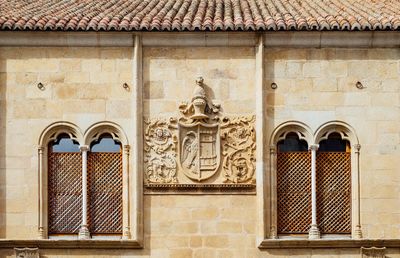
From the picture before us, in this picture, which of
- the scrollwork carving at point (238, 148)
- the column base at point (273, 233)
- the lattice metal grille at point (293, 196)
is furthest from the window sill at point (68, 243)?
the lattice metal grille at point (293, 196)

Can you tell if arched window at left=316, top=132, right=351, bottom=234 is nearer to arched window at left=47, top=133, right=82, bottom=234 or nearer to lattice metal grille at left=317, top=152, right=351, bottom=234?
lattice metal grille at left=317, top=152, right=351, bottom=234

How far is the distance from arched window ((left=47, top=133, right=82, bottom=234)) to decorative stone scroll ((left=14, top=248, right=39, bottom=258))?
0.58m

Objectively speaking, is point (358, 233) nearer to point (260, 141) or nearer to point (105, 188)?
point (260, 141)

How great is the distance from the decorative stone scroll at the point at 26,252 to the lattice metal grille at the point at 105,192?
1.10 meters

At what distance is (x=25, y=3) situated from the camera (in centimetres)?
2752

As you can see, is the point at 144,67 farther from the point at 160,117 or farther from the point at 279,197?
the point at 279,197

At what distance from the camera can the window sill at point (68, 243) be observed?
82.0ft

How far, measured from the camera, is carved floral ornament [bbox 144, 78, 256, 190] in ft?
82.9

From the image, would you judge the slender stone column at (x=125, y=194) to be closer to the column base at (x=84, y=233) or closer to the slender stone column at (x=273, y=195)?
the column base at (x=84, y=233)

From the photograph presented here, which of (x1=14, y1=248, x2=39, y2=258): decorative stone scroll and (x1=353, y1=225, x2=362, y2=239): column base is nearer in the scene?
(x1=14, y1=248, x2=39, y2=258): decorative stone scroll

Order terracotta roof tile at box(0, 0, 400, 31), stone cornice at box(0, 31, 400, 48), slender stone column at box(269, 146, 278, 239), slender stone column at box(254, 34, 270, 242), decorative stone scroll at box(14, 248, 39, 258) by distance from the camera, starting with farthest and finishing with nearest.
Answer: stone cornice at box(0, 31, 400, 48), terracotta roof tile at box(0, 0, 400, 31), slender stone column at box(269, 146, 278, 239), slender stone column at box(254, 34, 270, 242), decorative stone scroll at box(14, 248, 39, 258)

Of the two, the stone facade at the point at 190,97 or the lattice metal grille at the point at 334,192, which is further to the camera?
the lattice metal grille at the point at 334,192

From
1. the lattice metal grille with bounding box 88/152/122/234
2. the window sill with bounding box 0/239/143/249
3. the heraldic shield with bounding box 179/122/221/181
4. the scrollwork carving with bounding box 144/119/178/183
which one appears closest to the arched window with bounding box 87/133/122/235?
the lattice metal grille with bounding box 88/152/122/234

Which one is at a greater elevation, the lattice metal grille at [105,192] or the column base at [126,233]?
the lattice metal grille at [105,192]
